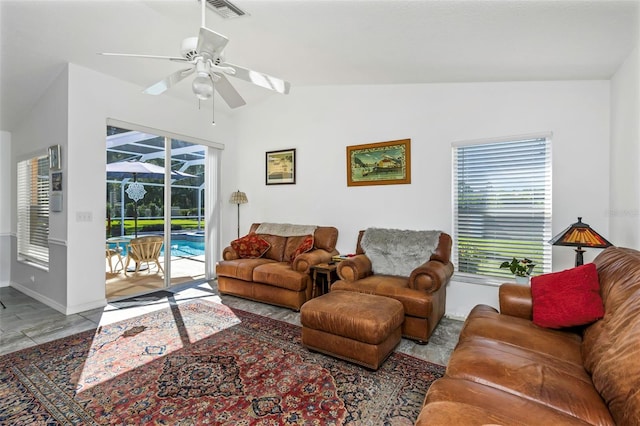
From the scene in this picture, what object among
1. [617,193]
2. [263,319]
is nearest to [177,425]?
[263,319]

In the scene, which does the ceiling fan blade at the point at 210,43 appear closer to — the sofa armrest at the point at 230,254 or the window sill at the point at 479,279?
the sofa armrest at the point at 230,254

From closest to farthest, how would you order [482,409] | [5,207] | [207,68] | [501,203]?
1. [482,409]
2. [207,68]
3. [501,203]
4. [5,207]

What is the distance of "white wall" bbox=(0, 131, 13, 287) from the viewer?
480cm

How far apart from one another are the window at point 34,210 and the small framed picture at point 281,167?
9.61 ft

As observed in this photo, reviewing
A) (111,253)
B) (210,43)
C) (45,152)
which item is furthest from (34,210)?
(210,43)

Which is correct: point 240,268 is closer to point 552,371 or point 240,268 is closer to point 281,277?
point 281,277

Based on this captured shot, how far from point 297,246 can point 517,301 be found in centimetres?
273

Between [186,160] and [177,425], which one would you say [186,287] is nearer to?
[186,160]

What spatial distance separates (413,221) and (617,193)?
1869 millimetres

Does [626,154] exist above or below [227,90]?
below

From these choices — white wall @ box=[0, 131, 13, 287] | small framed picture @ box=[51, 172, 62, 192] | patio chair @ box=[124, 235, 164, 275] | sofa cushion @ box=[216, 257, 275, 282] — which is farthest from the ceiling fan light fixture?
white wall @ box=[0, 131, 13, 287]

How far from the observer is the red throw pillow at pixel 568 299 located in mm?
1840

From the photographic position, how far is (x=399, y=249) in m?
3.45

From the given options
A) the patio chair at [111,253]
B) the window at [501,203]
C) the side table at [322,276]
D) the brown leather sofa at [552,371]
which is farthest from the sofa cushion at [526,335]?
the patio chair at [111,253]
